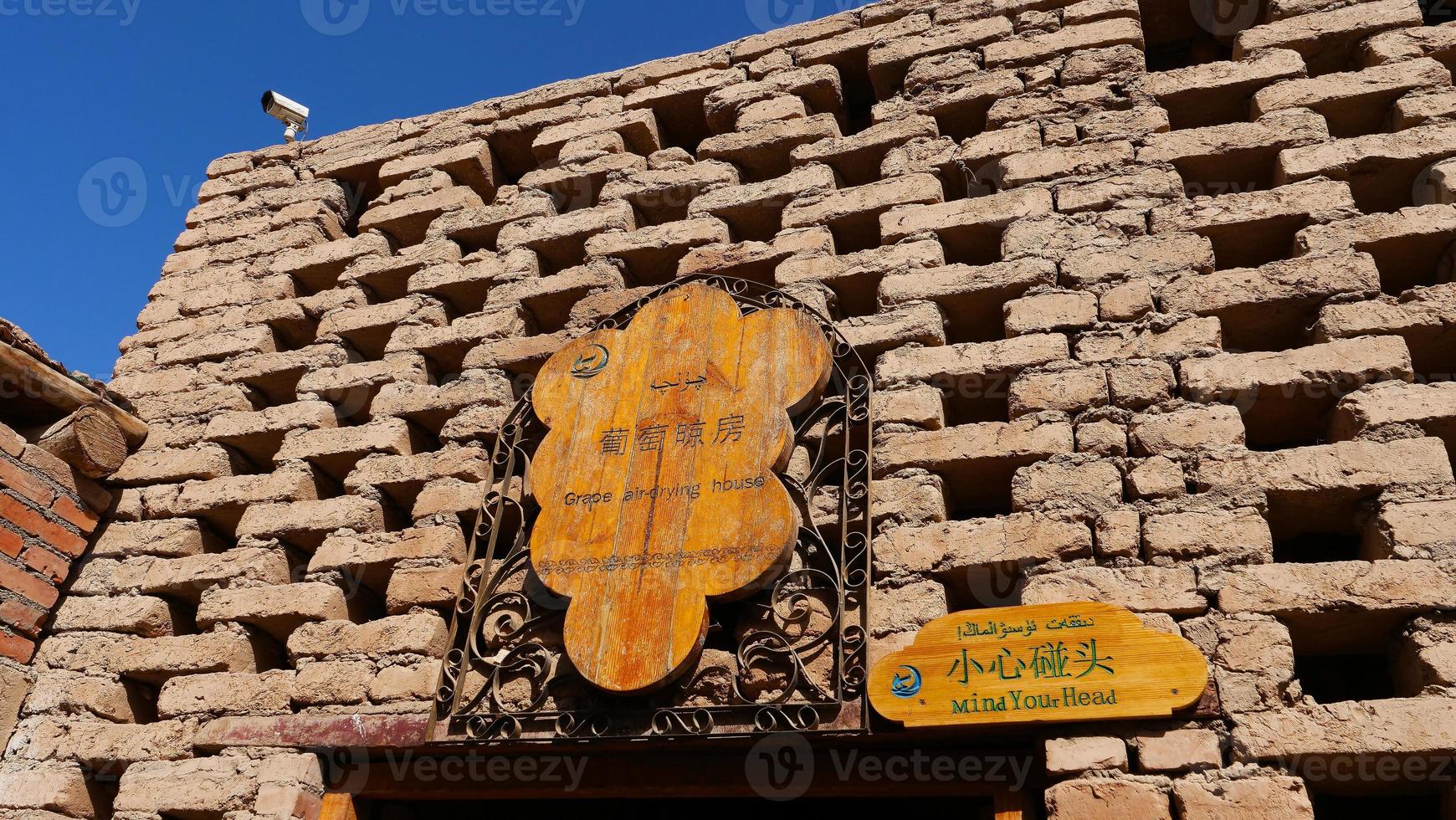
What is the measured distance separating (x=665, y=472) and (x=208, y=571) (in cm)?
178

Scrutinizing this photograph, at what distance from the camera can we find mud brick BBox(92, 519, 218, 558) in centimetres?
419

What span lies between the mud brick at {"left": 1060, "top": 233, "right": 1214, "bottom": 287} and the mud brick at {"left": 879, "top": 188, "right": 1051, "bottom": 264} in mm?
296

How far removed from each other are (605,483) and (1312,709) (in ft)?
6.54

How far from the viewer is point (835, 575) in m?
3.13

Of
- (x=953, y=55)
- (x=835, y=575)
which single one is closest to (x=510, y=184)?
(x=953, y=55)

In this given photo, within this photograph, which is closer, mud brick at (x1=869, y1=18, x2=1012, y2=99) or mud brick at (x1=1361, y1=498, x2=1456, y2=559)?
mud brick at (x1=1361, y1=498, x2=1456, y2=559)

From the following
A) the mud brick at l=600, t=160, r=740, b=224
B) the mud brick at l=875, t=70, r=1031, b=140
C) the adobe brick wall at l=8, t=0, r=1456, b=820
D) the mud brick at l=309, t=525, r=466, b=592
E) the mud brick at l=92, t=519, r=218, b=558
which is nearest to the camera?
the adobe brick wall at l=8, t=0, r=1456, b=820

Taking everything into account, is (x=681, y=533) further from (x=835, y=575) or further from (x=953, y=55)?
(x=953, y=55)

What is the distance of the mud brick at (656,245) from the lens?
14.2 feet

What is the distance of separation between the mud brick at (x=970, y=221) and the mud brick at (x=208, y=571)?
2452 millimetres

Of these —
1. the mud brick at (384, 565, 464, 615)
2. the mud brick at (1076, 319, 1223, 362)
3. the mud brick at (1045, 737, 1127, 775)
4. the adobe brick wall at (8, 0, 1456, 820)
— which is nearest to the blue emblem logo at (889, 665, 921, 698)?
the adobe brick wall at (8, 0, 1456, 820)

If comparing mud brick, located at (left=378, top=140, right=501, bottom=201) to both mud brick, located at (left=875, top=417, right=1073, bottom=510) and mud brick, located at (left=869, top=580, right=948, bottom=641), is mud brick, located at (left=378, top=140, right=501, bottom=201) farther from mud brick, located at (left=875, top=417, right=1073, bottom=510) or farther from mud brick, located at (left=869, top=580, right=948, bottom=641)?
mud brick, located at (left=869, top=580, right=948, bottom=641)

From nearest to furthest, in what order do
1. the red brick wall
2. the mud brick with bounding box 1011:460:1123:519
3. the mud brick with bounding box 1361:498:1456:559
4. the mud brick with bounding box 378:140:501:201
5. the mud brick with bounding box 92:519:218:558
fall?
1. the mud brick with bounding box 1361:498:1456:559
2. the mud brick with bounding box 1011:460:1123:519
3. the red brick wall
4. the mud brick with bounding box 92:519:218:558
5. the mud brick with bounding box 378:140:501:201

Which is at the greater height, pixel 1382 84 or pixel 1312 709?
pixel 1382 84
